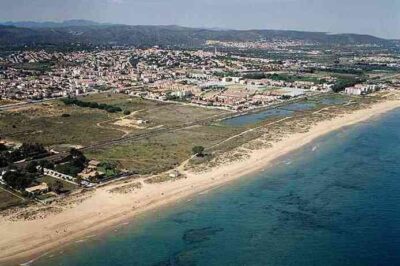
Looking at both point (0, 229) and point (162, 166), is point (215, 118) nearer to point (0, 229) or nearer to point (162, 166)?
point (162, 166)

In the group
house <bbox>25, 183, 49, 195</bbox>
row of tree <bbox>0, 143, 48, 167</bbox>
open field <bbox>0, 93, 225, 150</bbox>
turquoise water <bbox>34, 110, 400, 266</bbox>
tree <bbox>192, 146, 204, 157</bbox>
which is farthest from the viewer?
open field <bbox>0, 93, 225, 150</bbox>

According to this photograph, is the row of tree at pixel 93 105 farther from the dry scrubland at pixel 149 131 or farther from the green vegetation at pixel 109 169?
the green vegetation at pixel 109 169

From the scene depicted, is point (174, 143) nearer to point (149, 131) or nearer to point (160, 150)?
point (160, 150)

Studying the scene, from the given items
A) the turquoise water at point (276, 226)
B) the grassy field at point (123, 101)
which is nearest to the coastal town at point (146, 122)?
the grassy field at point (123, 101)

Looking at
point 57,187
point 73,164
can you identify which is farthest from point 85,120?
point 57,187

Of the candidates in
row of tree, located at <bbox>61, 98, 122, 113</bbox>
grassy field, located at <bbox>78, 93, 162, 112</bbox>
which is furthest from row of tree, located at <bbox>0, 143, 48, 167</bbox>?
grassy field, located at <bbox>78, 93, 162, 112</bbox>

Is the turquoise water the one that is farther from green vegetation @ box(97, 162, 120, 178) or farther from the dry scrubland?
the dry scrubland
